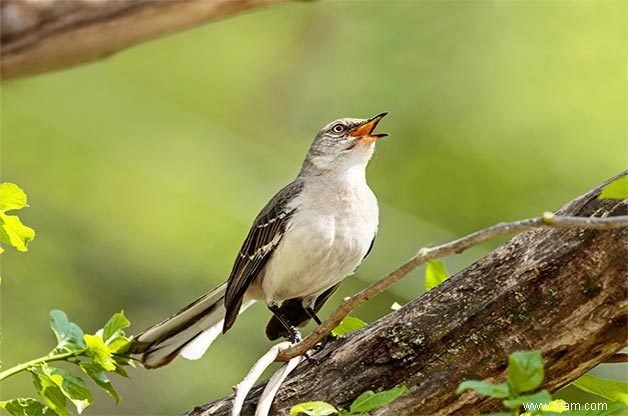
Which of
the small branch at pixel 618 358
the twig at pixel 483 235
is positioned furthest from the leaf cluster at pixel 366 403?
the small branch at pixel 618 358

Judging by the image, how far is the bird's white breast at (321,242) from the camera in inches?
189

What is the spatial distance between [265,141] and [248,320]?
2.89 metres

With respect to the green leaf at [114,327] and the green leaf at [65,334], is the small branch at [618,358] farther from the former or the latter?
the green leaf at [65,334]

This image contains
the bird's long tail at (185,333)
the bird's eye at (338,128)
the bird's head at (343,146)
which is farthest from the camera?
the bird's eye at (338,128)

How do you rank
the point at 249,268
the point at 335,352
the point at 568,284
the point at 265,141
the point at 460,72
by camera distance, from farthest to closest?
1. the point at 265,141
2. the point at 460,72
3. the point at 249,268
4. the point at 335,352
5. the point at 568,284

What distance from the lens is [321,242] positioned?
4.79 m

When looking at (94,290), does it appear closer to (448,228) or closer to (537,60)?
(448,228)

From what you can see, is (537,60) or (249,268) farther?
(537,60)

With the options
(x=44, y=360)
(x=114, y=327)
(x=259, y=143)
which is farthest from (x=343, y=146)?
(x=259, y=143)

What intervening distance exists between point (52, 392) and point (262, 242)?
1.91m

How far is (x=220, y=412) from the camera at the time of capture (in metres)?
3.49

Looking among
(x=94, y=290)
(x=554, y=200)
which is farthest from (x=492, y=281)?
(x=94, y=290)

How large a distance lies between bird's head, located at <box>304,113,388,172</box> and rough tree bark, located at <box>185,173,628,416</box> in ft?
6.61

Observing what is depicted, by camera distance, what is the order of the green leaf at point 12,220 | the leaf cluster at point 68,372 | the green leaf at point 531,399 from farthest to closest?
the leaf cluster at point 68,372 < the green leaf at point 12,220 < the green leaf at point 531,399
